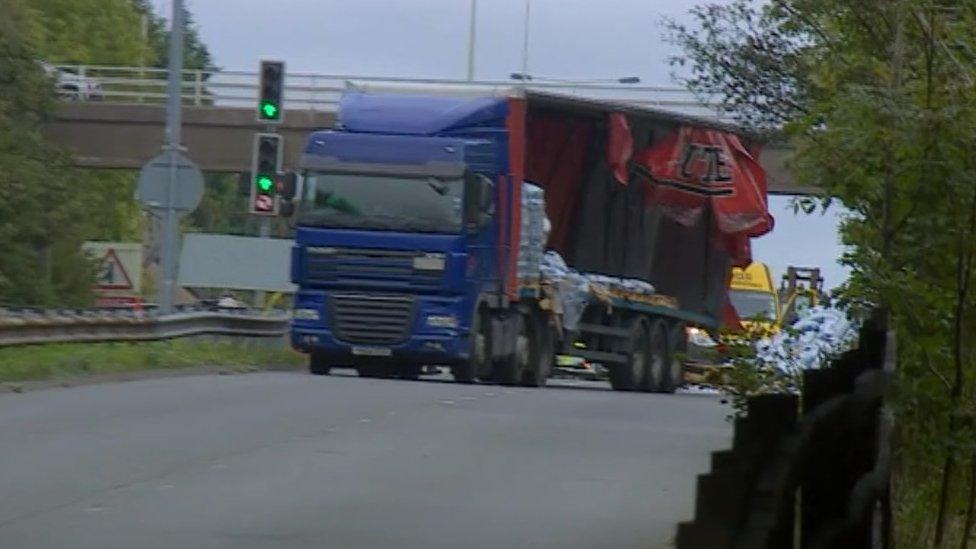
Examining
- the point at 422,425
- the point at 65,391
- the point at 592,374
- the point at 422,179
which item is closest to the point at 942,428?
the point at 422,425

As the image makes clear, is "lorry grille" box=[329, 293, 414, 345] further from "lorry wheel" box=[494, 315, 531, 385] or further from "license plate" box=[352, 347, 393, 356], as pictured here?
"lorry wheel" box=[494, 315, 531, 385]

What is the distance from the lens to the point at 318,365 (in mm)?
31562

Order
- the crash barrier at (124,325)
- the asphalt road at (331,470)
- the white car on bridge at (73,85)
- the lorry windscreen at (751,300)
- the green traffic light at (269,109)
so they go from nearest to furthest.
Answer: the asphalt road at (331,470) → the crash barrier at (124,325) → the green traffic light at (269,109) → the lorry windscreen at (751,300) → the white car on bridge at (73,85)

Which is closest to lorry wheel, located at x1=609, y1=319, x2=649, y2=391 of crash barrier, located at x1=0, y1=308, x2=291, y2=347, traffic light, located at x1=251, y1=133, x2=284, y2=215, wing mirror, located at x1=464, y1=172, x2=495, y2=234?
wing mirror, located at x1=464, y1=172, x2=495, y2=234

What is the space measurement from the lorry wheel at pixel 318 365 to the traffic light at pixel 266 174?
196 centimetres

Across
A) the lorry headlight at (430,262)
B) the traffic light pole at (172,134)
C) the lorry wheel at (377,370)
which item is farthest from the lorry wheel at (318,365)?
the traffic light pole at (172,134)

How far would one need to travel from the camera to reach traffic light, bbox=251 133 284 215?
3072 cm

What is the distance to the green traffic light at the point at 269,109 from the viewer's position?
100 feet

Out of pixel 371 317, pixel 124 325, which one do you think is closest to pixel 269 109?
pixel 371 317

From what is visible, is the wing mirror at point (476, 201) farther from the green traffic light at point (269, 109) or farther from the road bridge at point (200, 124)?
the road bridge at point (200, 124)

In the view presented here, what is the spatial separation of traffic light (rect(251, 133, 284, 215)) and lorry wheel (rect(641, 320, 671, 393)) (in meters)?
6.37

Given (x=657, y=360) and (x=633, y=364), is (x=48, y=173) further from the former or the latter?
(x=633, y=364)

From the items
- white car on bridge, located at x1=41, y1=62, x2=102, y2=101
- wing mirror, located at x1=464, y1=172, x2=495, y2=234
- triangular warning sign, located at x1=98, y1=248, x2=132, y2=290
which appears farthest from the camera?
white car on bridge, located at x1=41, y1=62, x2=102, y2=101

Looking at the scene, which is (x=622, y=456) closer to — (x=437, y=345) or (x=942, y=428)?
(x=942, y=428)
